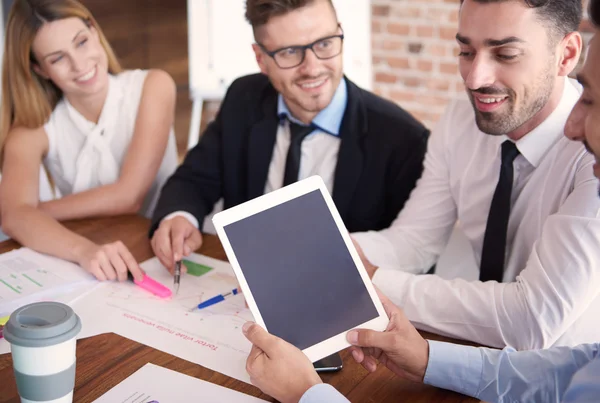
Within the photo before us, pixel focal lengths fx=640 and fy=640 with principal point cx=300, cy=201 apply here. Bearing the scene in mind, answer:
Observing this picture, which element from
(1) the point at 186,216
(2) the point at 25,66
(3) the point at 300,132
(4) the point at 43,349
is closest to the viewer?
(4) the point at 43,349

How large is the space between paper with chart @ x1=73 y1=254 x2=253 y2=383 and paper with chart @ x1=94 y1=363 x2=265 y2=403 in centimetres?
5

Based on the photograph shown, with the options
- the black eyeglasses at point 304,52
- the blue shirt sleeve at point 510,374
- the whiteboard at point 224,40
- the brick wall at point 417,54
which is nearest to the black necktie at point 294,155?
the black eyeglasses at point 304,52

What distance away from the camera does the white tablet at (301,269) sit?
104 centimetres

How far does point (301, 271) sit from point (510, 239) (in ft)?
2.08

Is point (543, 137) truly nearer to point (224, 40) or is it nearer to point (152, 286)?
point (152, 286)

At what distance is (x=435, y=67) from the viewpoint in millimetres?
3713

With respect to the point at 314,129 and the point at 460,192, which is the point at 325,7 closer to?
the point at 314,129

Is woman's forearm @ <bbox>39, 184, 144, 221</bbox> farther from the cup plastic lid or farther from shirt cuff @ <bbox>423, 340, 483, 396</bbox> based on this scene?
shirt cuff @ <bbox>423, 340, 483, 396</bbox>

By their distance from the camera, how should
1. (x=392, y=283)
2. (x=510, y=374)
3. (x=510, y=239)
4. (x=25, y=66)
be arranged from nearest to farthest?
(x=510, y=374), (x=392, y=283), (x=510, y=239), (x=25, y=66)

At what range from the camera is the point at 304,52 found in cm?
173

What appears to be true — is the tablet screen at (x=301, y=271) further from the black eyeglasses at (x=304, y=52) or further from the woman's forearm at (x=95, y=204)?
the woman's forearm at (x=95, y=204)

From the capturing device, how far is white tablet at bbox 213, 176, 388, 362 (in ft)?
3.40

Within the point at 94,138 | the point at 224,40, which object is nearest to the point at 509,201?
the point at 94,138

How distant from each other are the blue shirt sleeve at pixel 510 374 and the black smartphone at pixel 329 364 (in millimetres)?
148
